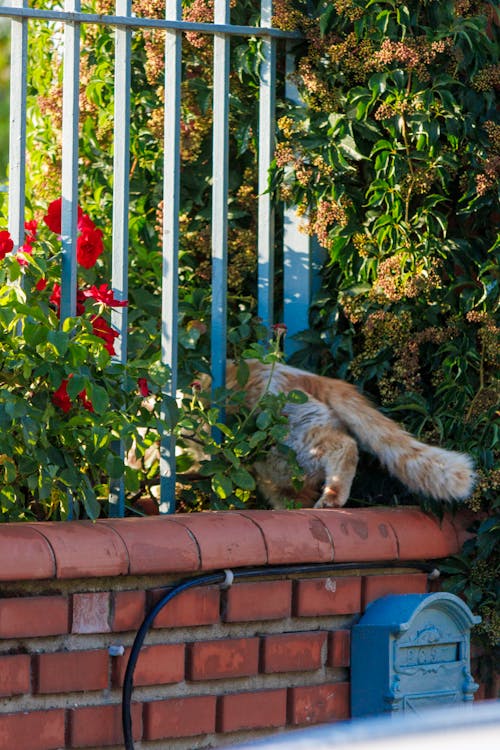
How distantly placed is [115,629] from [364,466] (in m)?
1.02

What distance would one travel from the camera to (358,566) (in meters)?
3.25

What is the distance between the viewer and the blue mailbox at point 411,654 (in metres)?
3.17

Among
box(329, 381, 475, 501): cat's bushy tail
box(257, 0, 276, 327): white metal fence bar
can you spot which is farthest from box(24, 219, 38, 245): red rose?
box(329, 381, 475, 501): cat's bushy tail

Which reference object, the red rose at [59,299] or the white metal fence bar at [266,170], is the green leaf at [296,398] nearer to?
the white metal fence bar at [266,170]

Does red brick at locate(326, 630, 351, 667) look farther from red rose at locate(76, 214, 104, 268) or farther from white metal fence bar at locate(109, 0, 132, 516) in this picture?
red rose at locate(76, 214, 104, 268)

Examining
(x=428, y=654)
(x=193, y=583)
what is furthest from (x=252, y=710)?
(x=428, y=654)

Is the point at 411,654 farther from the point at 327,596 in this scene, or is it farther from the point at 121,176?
the point at 121,176

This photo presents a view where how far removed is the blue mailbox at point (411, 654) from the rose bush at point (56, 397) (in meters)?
0.73

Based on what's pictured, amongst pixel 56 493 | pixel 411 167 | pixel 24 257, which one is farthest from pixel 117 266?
pixel 411 167

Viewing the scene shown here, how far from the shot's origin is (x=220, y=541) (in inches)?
119

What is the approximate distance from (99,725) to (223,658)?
35 cm

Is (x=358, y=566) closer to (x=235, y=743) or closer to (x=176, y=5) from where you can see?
(x=235, y=743)

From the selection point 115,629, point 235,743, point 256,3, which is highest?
point 256,3

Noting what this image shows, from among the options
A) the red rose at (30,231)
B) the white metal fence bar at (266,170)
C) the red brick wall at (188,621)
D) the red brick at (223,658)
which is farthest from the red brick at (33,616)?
the white metal fence bar at (266,170)
